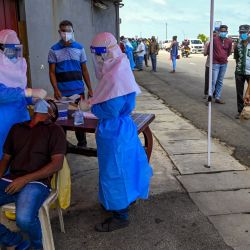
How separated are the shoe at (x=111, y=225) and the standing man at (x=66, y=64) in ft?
5.31

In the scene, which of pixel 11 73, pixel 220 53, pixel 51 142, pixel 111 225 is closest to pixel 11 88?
pixel 11 73

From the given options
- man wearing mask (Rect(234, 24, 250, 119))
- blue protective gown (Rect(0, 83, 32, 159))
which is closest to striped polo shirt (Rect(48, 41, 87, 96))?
blue protective gown (Rect(0, 83, 32, 159))

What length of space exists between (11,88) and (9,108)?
175mm

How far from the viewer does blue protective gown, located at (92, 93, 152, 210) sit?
10.6ft

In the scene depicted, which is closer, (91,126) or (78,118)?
(91,126)

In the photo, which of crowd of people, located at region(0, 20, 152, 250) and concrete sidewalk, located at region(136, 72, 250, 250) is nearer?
crowd of people, located at region(0, 20, 152, 250)

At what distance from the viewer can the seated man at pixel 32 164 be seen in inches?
112

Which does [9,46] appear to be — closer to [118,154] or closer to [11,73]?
[11,73]

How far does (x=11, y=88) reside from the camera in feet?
10.8

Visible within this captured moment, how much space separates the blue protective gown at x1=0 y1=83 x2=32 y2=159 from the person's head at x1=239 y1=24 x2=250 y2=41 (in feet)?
16.5

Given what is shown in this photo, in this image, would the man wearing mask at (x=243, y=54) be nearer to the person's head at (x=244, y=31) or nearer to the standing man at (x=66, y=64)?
the person's head at (x=244, y=31)

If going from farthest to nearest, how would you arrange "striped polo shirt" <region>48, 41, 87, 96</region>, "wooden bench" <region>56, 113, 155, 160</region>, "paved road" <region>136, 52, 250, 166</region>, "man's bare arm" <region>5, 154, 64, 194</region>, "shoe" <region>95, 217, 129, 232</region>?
"paved road" <region>136, 52, 250, 166</region> → "striped polo shirt" <region>48, 41, 87, 96</region> → "wooden bench" <region>56, 113, 155, 160</region> → "shoe" <region>95, 217, 129, 232</region> → "man's bare arm" <region>5, 154, 64, 194</region>

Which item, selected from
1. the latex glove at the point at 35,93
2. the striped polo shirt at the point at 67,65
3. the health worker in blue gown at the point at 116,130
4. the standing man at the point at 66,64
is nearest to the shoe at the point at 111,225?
the health worker in blue gown at the point at 116,130

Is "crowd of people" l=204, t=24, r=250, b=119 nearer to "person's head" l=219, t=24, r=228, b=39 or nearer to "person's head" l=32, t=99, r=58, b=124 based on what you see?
"person's head" l=219, t=24, r=228, b=39
